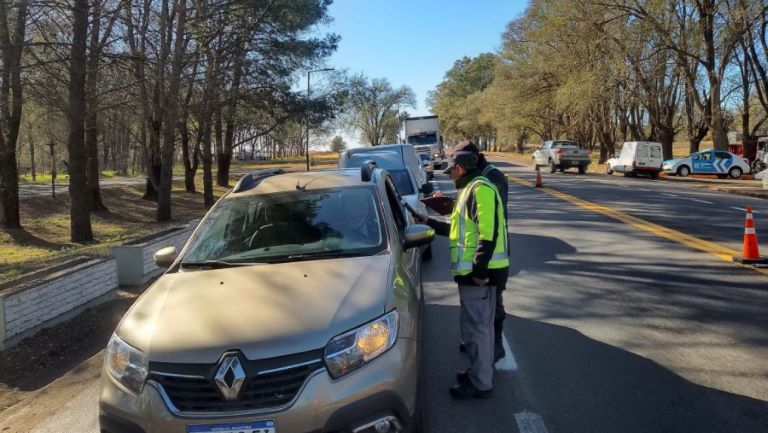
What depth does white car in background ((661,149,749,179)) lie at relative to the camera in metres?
32.5

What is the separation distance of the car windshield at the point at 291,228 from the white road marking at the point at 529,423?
144cm

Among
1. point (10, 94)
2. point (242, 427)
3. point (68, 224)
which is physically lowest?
point (68, 224)

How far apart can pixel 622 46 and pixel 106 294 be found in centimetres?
3150

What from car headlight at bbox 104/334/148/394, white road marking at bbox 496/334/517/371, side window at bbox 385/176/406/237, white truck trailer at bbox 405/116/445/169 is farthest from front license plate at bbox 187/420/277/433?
white truck trailer at bbox 405/116/445/169

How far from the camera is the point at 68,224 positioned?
2156 cm

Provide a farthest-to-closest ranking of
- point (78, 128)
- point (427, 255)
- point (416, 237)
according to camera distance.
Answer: point (78, 128)
point (427, 255)
point (416, 237)

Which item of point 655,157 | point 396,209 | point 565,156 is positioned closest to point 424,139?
point 565,156

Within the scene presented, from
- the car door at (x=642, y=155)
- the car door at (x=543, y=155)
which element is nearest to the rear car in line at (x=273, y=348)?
the car door at (x=642, y=155)

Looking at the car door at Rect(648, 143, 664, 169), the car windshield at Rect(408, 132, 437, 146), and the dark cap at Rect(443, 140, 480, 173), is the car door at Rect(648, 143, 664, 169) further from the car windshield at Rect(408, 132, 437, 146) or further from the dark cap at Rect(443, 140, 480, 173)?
the dark cap at Rect(443, 140, 480, 173)

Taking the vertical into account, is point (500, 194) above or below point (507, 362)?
above

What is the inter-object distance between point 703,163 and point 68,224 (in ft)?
104

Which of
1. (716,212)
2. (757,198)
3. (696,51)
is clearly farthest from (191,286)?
(696,51)

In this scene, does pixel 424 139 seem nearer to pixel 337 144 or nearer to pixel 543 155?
pixel 543 155

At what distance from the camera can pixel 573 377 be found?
4.61m
